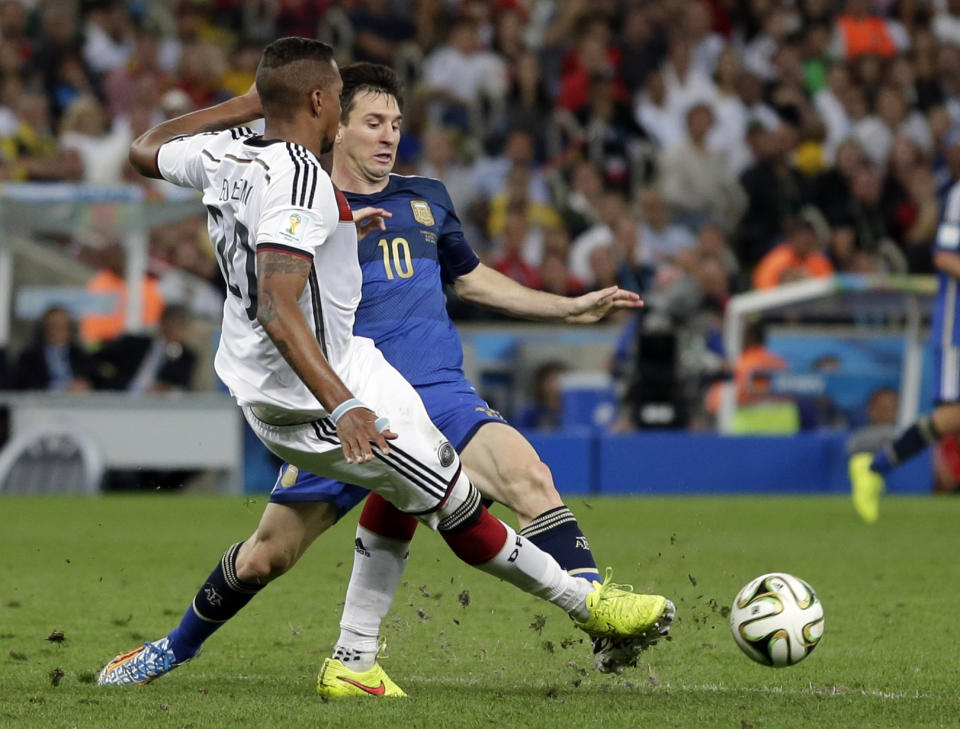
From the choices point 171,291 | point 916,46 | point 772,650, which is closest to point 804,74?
point 916,46

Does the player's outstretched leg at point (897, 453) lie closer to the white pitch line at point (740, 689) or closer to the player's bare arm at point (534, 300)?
the player's bare arm at point (534, 300)

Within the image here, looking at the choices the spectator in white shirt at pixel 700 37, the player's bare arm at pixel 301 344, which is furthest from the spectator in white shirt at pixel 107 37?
the player's bare arm at pixel 301 344

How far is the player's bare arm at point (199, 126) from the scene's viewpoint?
5.03m

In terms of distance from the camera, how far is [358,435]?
13.8ft

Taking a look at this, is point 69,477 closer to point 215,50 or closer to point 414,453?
point 215,50

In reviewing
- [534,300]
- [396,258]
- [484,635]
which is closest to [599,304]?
[534,300]

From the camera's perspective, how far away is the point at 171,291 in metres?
15.7

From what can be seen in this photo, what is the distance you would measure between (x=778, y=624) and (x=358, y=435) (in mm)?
1554

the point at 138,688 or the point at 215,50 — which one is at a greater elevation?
the point at 215,50

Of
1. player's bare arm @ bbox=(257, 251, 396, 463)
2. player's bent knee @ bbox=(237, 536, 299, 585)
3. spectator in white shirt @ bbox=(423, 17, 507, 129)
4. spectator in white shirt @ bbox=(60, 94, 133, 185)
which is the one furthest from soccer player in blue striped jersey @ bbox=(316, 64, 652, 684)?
spectator in white shirt @ bbox=(423, 17, 507, 129)

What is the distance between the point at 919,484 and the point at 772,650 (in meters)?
9.86

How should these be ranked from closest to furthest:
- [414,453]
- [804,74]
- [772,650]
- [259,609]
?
[414,453] < [772,650] < [259,609] < [804,74]

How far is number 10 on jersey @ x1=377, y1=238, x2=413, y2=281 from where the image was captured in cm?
552

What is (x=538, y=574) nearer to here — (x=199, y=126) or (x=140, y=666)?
(x=140, y=666)
